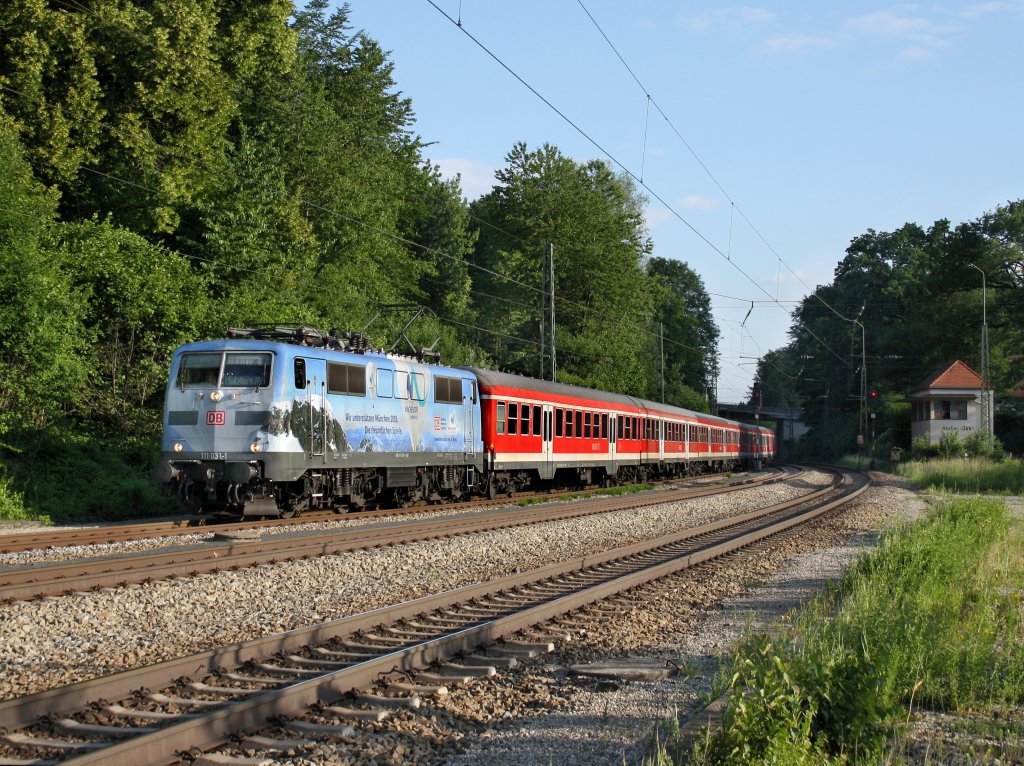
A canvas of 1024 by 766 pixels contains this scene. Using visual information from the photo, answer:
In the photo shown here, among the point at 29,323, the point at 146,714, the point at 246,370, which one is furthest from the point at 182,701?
the point at 29,323

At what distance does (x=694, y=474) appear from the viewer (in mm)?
48344

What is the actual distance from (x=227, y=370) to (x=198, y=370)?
0.64m

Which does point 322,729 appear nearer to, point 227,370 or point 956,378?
point 227,370

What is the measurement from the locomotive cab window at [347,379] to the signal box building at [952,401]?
50.1 meters

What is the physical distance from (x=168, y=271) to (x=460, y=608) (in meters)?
17.8

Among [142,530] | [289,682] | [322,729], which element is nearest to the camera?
[322,729]

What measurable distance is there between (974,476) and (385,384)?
25.5m

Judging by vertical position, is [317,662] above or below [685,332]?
below

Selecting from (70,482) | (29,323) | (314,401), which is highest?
(29,323)

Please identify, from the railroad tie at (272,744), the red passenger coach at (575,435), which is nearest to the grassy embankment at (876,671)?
the railroad tie at (272,744)

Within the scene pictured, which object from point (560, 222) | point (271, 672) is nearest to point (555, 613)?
point (271, 672)

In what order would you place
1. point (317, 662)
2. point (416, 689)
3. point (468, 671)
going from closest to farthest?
point (416, 689)
point (468, 671)
point (317, 662)

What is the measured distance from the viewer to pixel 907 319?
7519cm

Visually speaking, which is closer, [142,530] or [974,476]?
[142,530]
